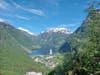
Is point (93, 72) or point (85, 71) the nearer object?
point (93, 72)

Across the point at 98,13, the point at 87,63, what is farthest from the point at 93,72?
the point at 98,13

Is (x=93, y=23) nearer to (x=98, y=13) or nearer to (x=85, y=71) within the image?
(x=98, y=13)

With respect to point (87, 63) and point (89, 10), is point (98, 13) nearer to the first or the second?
point (89, 10)

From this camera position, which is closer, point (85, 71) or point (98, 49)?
point (98, 49)

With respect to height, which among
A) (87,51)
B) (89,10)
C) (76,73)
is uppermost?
(89,10)

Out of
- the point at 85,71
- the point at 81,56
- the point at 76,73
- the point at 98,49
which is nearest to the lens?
the point at 98,49

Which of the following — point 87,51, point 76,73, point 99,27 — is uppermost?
point 99,27

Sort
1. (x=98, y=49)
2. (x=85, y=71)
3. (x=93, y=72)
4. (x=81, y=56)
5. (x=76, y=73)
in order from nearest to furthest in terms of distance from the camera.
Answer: (x=98, y=49) → (x=93, y=72) → (x=85, y=71) → (x=81, y=56) → (x=76, y=73)

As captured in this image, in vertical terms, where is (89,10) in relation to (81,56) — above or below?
above

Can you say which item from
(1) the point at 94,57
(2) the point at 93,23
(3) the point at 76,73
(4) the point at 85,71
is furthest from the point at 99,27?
(3) the point at 76,73

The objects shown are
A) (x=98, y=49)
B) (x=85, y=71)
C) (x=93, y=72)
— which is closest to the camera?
(x=98, y=49)
